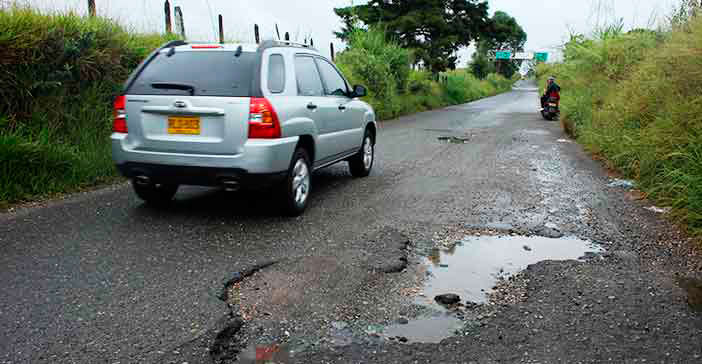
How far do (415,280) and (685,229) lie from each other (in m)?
3.14

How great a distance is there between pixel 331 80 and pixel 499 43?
42910mm

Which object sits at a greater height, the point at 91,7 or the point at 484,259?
the point at 91,7

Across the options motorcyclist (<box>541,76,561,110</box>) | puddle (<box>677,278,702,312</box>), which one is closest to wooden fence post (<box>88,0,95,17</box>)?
puddle (<box>677,278,702,312</box>)

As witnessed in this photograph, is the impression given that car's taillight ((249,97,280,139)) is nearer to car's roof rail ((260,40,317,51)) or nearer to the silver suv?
the silver suv

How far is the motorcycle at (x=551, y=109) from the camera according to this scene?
20.5 m

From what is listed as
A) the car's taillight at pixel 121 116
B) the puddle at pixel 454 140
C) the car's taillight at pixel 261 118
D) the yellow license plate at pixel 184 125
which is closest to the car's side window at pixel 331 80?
the car's taillight at pixel 261 118

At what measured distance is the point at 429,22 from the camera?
31.9 metres

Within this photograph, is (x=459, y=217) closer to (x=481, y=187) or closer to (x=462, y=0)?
(x=481, y=187)

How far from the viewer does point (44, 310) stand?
3613mm

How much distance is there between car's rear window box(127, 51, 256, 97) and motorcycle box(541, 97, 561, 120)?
670 inches

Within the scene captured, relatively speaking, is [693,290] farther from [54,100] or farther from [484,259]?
[54,100]

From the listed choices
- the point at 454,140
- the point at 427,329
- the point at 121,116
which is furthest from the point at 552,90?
the point at 427,329

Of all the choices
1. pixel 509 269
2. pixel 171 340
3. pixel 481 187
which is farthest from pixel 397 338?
pixel 481 187

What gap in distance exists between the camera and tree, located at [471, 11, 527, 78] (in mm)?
36000
